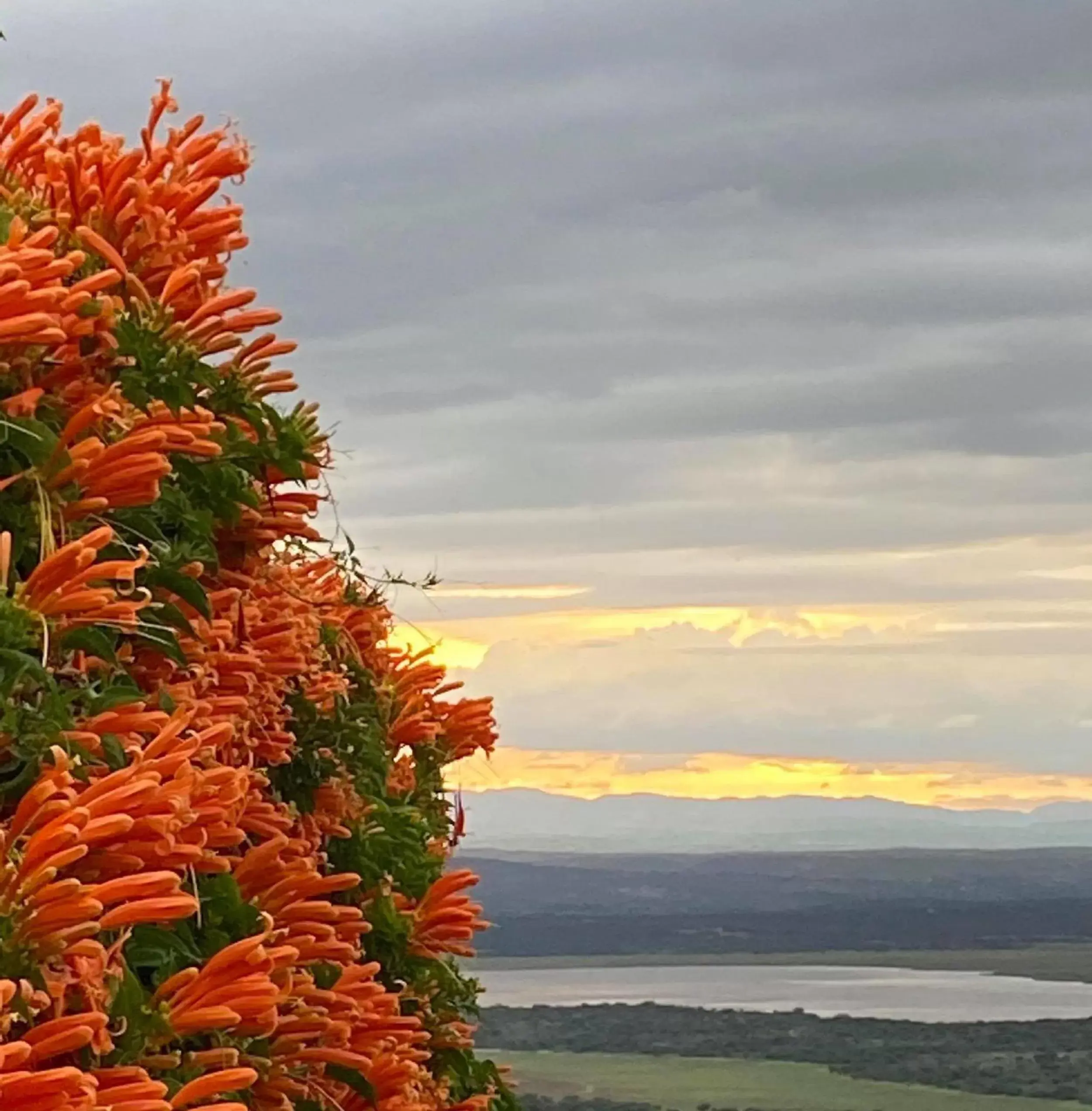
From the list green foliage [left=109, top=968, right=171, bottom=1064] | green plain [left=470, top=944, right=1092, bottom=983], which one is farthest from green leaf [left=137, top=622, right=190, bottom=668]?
green plain [left=470, top=944, right=1092, bottom=983]

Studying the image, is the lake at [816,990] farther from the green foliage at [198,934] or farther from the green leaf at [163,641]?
the green leaf at [163,641]

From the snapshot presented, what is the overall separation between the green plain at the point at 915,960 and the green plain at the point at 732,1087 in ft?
32.3

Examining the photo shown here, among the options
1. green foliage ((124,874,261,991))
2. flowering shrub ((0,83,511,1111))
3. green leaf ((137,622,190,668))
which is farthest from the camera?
green leaf ((137,622,190,668))

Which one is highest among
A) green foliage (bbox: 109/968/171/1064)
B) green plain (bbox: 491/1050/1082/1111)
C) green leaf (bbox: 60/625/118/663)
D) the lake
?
green leaf (bbox: 60/625/118/663)

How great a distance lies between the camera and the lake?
92.4 ft

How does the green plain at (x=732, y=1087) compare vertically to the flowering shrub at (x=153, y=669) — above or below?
below

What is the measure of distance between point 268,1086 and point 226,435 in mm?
1325

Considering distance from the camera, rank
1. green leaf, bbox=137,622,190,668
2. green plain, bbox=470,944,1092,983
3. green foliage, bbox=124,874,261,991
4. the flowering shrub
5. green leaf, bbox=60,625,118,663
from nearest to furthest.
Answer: the flowering shrub
green leaf, bbox=60,625,118,663
green foliage, bbox=124,874,261,991
green leaf, bbox=137,622,190,668
green plain, bbox=470,944,1092,983

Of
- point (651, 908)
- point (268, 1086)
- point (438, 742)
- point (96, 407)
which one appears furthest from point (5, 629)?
point (651, 908)

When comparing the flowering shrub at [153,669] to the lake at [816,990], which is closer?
the flowering shrub at [153,669]

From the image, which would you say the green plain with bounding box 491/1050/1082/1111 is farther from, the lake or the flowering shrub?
the flowering shrub

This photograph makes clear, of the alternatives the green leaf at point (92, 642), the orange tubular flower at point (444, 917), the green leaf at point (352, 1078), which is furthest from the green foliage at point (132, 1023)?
the orange tubular flower at point (444, 917)

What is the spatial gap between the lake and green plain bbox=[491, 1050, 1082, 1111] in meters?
1.63

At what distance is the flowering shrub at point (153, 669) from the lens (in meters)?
2.67
